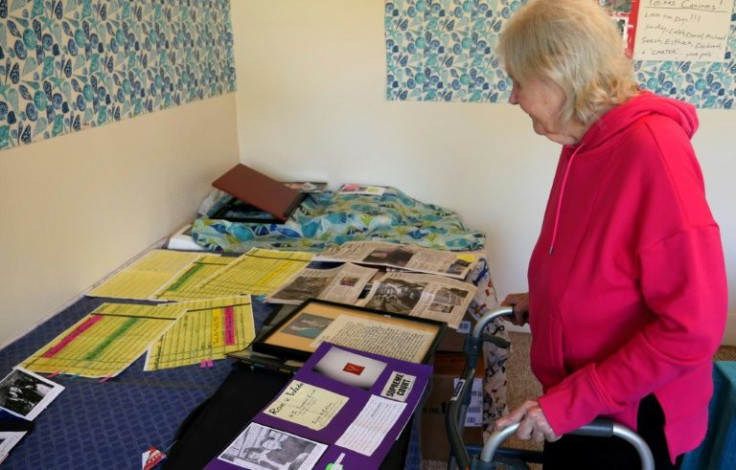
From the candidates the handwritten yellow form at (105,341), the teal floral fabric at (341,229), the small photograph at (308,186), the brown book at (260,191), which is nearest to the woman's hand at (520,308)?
the teal floral fabric at (341,229)

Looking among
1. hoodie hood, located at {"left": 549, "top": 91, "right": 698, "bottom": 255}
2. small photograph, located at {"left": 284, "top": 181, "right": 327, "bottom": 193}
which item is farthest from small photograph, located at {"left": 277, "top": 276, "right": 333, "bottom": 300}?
small photograph, located at {"left": 284, "top": 181, "right": 327, "bottom": 193}

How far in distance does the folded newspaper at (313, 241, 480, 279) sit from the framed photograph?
37 cm

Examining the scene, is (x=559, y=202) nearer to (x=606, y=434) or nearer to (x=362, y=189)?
(x=606, y=434)

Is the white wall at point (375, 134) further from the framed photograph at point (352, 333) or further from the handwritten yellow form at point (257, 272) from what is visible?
the framed photograph at point (352, 333)

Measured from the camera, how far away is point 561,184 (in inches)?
44.3

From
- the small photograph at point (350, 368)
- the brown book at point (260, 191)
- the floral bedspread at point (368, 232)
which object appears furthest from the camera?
the brown book at point (260, 191)

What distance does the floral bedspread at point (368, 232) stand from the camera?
6.35 ft

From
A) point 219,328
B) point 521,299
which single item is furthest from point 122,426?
point 521,299

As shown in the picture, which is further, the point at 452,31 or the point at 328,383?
the point at 452,31

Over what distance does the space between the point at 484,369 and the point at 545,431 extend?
3.10 feet

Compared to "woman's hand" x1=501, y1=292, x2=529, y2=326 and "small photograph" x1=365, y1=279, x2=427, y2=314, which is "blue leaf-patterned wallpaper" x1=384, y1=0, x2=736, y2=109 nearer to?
"small photograph" x1=365, y1=279, x2=427, y2=314

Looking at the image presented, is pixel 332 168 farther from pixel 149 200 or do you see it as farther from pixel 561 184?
pixel 561 184

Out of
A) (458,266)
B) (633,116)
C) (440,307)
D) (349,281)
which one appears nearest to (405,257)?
(458,266)

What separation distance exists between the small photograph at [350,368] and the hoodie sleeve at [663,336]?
33 cm
